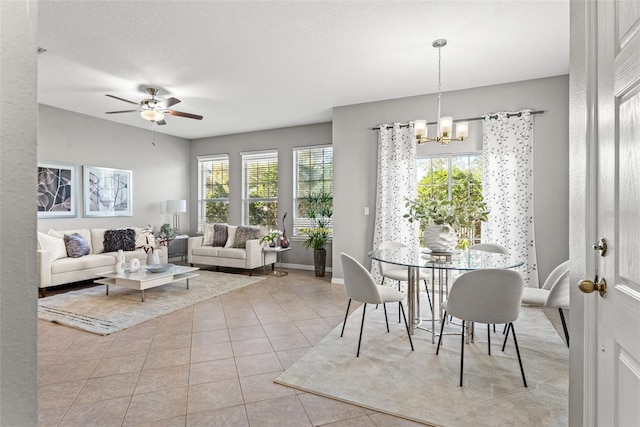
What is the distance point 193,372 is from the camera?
2.43 m

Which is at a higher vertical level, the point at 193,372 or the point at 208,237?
the point at 208,237

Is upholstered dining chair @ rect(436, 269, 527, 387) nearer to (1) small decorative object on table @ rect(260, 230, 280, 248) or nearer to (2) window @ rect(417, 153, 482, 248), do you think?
(2) window @ rect(417, 153, 482, 248)

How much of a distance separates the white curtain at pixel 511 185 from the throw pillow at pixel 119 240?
553cm

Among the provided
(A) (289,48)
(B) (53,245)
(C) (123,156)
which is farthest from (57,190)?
(A) (289,48)

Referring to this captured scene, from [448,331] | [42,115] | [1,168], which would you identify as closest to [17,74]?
[1,168]

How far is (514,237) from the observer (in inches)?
165

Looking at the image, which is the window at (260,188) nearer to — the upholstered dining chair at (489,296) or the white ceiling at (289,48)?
the white ceiling at (289,48)

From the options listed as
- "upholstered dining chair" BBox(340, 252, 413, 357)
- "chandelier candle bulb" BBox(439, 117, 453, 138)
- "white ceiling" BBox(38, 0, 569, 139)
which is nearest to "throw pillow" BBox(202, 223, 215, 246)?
"white ceiling" BBox(38, 0, 569, 139)

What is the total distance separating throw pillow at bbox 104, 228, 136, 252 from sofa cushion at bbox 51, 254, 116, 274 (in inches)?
13.5

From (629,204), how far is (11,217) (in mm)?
1450

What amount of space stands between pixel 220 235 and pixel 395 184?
3490 millimetres

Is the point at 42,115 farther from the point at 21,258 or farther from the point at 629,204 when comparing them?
the point at 629,204

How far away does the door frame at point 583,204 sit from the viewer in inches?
48.2

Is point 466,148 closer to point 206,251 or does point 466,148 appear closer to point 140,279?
point 140,279
